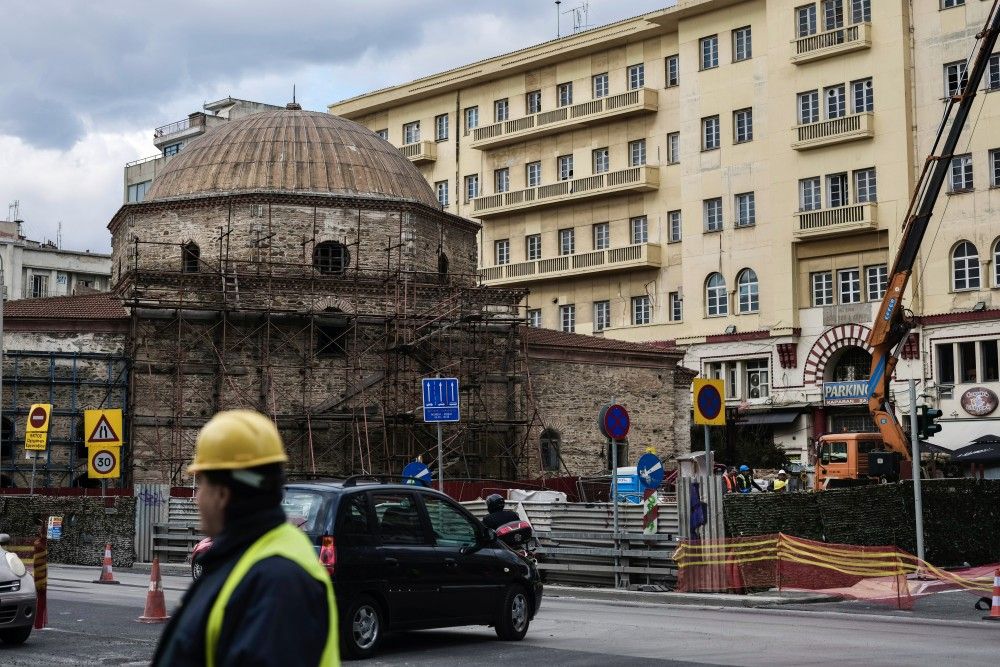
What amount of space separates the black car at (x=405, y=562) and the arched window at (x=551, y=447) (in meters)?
30.1

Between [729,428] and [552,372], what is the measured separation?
11.7 m

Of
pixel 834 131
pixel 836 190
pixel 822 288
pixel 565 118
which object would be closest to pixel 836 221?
pixel 836 190

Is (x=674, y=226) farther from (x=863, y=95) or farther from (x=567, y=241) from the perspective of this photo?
(x=863, y=95)

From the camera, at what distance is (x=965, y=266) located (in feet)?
161

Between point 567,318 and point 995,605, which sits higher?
point 567,318

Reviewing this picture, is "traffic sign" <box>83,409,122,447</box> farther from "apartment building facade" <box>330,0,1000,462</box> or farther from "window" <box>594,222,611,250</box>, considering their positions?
"window" <box>594,222,611,250</box>

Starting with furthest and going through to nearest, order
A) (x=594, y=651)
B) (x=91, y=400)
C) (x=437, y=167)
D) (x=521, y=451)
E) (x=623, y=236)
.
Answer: (x=437, y=167) < (x=623, y=236) < (x=521, y=451) < (x=91, y=400) < (x=594, y=651)

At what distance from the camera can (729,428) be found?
5397 centimetres

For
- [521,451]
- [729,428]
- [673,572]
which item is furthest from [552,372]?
[673,572]

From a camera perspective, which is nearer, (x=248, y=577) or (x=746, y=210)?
(x=248, y=577)

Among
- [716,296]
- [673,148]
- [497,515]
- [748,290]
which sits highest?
[673,148]

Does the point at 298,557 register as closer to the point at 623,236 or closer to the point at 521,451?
the point at 521,451

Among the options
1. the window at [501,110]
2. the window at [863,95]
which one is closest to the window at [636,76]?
the window at [501,110]

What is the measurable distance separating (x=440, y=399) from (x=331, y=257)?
2022 centimetres
